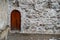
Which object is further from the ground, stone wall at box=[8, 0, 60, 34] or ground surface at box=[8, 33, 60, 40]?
stone wall at box=[8, 0, 60, 34]

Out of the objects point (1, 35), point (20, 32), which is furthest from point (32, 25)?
point (1, 35)

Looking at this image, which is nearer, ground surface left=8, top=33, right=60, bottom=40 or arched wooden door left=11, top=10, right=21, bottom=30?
ground surface left=8, top=33, right=60, bottom=40

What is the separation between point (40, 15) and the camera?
327 centimetres

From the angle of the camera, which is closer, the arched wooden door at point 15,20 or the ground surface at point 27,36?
the ground surface at point 27,36

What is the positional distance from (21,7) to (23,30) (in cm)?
51

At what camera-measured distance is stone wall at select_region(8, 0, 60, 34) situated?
10.7 ft

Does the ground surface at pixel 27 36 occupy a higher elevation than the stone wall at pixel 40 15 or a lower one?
lower

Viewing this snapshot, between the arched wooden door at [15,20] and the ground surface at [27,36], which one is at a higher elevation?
the arched wooden door at [15,20]

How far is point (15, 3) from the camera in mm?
3264

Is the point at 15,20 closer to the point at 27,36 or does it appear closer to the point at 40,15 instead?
the point at 27,36

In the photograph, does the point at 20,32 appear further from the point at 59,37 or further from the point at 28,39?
the point at 59,37

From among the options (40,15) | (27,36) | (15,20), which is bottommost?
(27,36)

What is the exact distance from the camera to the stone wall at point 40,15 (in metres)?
3.26

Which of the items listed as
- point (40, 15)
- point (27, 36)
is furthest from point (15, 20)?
point (40, 15)
